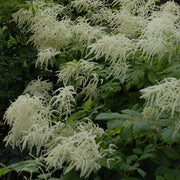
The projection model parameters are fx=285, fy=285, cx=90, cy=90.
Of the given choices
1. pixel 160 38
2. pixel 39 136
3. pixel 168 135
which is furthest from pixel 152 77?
pixel 39 136

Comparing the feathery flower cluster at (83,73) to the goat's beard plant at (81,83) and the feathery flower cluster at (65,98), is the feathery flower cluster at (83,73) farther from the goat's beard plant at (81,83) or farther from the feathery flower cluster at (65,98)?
the feathery flower cluster at (65,98)

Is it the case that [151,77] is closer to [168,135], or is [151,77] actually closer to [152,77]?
[152,77]

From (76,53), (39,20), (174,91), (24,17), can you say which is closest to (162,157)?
(174,91)

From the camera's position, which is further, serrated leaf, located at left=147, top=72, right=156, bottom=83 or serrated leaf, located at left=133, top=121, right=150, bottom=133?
serrated leaf, located at left=147, top=72, right=156, bottom=83

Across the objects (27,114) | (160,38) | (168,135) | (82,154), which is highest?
(160,38)

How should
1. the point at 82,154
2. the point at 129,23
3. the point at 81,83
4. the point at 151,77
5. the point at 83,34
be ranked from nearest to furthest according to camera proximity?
the point at 82,154 → the point at 151,77 → the point at 81,83 → the point at 83,34 → the point at 129,23

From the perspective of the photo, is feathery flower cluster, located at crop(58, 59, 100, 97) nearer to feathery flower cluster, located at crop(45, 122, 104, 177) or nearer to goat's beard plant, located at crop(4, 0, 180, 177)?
goat's beard plant, located at crop(4, 0, 180, 177)

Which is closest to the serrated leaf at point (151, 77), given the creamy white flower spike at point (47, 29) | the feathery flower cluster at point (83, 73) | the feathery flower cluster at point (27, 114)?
the feathery flower cluster at point (83, 73)

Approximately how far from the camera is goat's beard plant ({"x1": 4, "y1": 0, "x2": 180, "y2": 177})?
52.0 inches

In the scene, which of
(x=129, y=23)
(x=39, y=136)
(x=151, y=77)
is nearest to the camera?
(x=39, y=136)

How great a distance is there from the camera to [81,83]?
212cm

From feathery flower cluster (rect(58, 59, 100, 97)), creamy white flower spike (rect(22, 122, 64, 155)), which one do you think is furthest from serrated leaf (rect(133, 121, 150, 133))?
feathery flower cluster (rect(58, 59, 100, 97))

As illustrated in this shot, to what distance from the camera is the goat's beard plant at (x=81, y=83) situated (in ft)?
4.33

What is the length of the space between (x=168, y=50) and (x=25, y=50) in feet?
6.06
